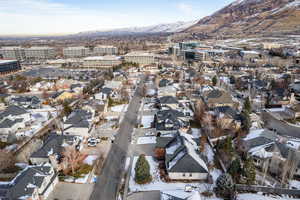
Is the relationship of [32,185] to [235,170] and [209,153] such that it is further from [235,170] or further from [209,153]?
[209,153]

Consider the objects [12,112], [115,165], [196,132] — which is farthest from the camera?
[12,112]

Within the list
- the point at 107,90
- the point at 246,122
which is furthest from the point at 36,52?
the point at 246,122

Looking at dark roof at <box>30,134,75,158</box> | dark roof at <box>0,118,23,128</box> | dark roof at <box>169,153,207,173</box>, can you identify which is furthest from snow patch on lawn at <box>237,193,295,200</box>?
dark roof at <box>0,118,23,128</box>

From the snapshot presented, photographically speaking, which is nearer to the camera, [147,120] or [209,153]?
[209,153]

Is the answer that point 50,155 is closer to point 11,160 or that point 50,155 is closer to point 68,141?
point 68,141

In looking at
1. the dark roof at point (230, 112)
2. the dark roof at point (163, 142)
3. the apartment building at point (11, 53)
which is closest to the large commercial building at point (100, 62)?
the apartment building at point (11, 53)

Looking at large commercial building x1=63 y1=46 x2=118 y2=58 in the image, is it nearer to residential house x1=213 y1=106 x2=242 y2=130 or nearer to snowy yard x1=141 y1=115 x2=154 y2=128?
snowy yard x1=141 y1=115 x2=154 y2=128
